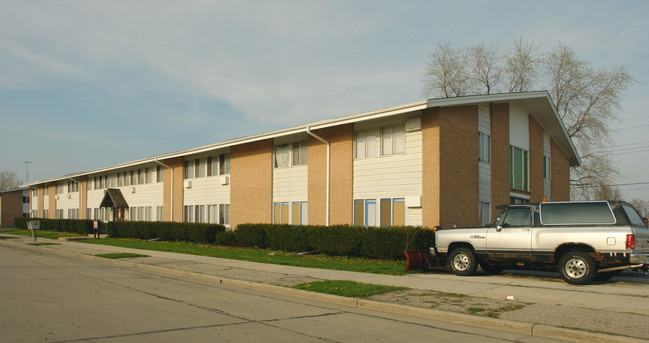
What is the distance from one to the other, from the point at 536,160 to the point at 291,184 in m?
11.9

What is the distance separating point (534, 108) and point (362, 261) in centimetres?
1188

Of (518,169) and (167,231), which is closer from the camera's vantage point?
(518,169)

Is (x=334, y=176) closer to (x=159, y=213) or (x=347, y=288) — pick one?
(x=347, y=288)

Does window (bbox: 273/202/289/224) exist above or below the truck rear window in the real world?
below

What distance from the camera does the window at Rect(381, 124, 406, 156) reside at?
19938mm

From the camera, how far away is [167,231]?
32250 mm

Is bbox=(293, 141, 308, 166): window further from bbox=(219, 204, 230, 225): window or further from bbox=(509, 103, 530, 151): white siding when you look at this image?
bbox=(509, 103, 530, 151): white siding

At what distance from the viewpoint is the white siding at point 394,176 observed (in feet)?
62.7

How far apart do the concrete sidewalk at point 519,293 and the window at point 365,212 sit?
5.27 meters

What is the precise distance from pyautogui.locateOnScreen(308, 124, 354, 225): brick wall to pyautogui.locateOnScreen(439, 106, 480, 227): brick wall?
4.22 metres

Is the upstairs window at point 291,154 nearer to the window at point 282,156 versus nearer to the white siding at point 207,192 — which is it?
the window at point 282,156

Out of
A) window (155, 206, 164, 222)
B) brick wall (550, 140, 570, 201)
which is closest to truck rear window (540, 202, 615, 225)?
brick wall (550, 140, 570, 201)

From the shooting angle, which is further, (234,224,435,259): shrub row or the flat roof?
the flat roof

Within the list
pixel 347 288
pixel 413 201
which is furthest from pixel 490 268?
pixel 347 288
